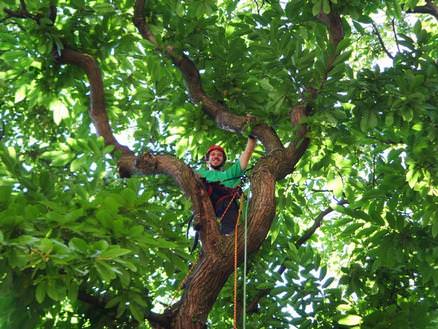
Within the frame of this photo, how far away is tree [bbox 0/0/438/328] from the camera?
363 centimetres

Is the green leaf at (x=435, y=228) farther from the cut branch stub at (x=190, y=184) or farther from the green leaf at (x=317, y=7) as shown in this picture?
the green leaf at (x=317, y=7)

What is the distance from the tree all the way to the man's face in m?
A: 0.23

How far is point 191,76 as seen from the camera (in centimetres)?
520

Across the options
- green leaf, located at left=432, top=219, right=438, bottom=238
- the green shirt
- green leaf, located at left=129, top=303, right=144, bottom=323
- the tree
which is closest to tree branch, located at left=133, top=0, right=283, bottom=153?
the tree

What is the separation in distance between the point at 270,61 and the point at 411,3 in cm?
146

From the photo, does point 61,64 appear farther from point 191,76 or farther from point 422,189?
point 422,189

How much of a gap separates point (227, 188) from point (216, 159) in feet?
1.52

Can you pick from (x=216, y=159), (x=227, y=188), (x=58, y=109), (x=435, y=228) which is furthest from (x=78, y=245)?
(x=58, y=109)

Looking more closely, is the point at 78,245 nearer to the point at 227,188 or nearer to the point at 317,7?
the point at 227,188

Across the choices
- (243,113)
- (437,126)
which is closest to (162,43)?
(243,113)

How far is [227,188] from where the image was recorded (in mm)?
4789

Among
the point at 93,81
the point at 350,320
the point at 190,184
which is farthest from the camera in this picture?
the point at 93,81

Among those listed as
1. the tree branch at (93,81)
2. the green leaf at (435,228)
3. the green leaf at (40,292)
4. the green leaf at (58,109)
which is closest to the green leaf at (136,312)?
the green leaf at (40,292)

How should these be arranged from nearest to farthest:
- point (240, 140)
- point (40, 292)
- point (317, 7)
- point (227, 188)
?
point (40, 292) < point (317, 7) < point (227, 188) < point (240, 140)
